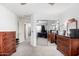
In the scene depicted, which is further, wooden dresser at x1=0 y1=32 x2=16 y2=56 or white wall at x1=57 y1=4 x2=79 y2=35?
white wall at x1=57 y1=4 x2=79 y2=35

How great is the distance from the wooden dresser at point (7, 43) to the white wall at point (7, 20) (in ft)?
0.62

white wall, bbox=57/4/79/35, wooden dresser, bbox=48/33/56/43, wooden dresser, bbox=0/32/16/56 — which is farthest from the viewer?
wooden dresser, bbox=48/33/56/43

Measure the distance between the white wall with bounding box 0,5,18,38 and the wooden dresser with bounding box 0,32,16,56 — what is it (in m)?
0.19

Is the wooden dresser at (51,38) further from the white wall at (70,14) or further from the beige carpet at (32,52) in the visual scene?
the white wall at (70,14)

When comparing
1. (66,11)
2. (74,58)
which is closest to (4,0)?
(74,58)

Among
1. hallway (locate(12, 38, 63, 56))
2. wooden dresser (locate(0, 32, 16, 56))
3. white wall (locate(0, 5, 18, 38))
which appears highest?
white wall (locate(0, 5, 18, 38))

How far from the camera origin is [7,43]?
315cm

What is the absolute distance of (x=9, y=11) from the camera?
3061 mm

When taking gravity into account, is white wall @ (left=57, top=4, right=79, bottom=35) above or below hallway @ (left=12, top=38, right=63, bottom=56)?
above

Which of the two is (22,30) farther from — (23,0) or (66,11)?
(23,0)

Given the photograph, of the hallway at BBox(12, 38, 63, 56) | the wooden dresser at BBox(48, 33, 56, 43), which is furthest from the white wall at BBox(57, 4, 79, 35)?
the hallway at BBox(12, 38, 63, 56)

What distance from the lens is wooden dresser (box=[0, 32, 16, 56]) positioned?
295 centimetres

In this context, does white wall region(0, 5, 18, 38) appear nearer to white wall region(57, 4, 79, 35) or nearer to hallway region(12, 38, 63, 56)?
hallway region(12, 38, 63, 56)

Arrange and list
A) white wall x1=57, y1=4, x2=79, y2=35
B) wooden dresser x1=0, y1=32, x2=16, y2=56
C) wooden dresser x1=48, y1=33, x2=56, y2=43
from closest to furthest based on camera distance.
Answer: wooden dresser x1=0, y1=32, x2=16, y2=56 → white wall x1=57, y1=4, x2=79, y2=35 → wooden dresser x1=48, y1=33, x2=56, y2=43
